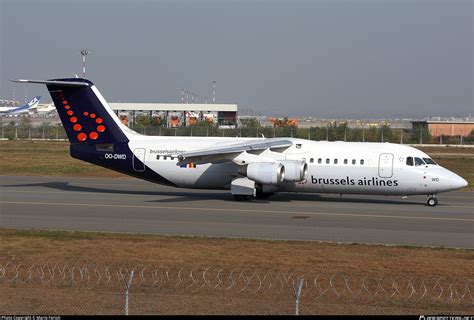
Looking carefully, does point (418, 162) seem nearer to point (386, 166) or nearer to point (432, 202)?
point (386, 166)

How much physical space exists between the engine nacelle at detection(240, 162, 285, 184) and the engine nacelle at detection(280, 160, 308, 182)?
0.22 meters

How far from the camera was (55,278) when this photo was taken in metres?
16.4

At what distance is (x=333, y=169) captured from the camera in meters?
32.5

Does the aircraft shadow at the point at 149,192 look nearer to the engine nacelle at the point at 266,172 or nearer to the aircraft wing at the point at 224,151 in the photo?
the aircraft wing at the point at 224,151

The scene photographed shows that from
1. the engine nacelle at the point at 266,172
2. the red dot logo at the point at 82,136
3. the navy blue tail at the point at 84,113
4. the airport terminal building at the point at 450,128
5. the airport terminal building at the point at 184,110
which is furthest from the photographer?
the airport terminal building at the point at 184,110

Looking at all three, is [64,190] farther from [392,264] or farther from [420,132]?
[420,132]

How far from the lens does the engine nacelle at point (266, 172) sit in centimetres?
3178

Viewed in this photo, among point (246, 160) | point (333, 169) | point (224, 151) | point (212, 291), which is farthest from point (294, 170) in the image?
point (212, 291)

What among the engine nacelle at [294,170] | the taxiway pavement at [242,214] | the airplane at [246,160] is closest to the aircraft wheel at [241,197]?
the airplane at [246,160]

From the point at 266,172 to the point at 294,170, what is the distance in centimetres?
120

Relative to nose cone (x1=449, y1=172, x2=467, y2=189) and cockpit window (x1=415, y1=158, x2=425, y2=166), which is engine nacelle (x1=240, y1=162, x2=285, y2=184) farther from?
nose cone (x1=449, y1=172, x2=467, y2=189)

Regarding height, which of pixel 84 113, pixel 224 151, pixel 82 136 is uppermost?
pixel 84 113

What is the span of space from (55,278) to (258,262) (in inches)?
206

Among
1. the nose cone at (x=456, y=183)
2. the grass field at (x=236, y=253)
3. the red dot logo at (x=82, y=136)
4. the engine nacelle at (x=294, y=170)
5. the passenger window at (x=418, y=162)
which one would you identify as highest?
the red dot logo at (x=82, y=136)
